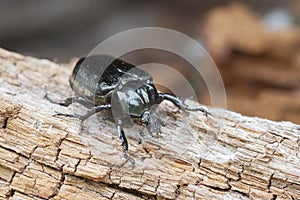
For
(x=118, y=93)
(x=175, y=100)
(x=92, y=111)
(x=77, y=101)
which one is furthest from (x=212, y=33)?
(x=92, y=111)

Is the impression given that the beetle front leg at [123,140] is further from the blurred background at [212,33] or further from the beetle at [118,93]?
the blurred background at [212,33]

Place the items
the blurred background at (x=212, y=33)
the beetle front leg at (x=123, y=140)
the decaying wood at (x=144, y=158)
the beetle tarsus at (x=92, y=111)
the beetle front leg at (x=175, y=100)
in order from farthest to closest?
the blurred background at (x=212, y=33) → the beetle front leg at (x=175, y=100) → the beetle tarsus at (x=92, y=111) → the beetle front leg at (x=123, y=140) → the decaying wood at (x=144, y=158)

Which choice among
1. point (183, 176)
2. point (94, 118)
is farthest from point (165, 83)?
point (183, 176)

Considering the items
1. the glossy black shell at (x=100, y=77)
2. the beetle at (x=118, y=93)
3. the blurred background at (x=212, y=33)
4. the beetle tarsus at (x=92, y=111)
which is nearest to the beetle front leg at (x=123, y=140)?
the beetle at (x=118, y=93)

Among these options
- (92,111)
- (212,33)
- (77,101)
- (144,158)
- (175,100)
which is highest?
(212,33)

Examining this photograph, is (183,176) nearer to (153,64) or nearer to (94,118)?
(94,118)

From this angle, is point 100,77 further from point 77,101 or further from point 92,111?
point 92,111
